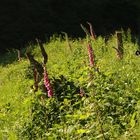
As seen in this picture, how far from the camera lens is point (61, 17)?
2467cm

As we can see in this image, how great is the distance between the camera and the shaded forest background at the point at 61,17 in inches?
926

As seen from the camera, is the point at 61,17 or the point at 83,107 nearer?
the point at 83,107

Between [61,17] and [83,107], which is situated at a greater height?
[61,17]

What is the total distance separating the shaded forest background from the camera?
2352 cm

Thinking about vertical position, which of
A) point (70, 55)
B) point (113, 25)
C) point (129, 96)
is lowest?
point (129, 96)

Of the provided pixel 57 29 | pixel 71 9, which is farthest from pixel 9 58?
pixel 71 9

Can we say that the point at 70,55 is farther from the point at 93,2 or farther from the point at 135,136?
the point at 93,2

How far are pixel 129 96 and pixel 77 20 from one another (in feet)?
57.3

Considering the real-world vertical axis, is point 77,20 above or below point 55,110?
above

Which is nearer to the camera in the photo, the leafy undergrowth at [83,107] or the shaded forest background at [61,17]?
the leafy undergrowth at [83,107]

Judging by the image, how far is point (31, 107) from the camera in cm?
773

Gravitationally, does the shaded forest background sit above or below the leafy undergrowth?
above

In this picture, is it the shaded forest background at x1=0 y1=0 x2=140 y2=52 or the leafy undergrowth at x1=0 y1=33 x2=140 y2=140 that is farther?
the shaded forest background at x1=0 y1=0 x2=140 y2=52

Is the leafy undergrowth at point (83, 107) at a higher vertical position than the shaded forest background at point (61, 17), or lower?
lower
